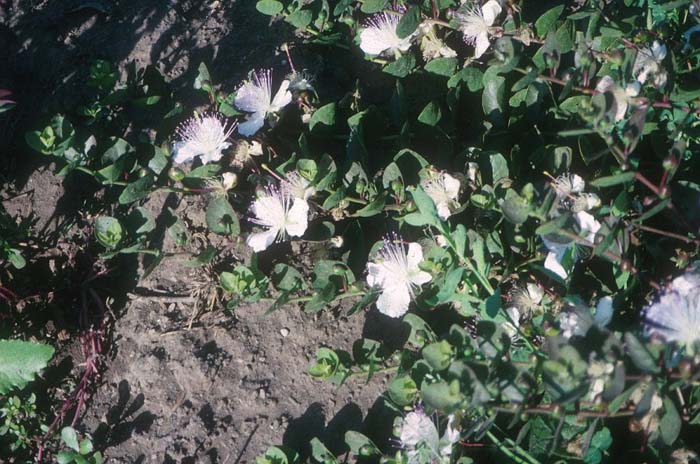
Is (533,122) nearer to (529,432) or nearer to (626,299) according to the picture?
(626,299)

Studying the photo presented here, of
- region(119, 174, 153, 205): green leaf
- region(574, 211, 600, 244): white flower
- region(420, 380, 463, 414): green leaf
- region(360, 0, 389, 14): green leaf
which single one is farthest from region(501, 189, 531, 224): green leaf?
region(119, 174, 153, 205): green leaf

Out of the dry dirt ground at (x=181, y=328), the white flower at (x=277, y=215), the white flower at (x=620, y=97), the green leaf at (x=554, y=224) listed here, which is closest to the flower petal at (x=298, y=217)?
the white flower at (x=277, y=215)

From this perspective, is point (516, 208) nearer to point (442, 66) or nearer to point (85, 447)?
point (442, 66)

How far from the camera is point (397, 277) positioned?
243 cm

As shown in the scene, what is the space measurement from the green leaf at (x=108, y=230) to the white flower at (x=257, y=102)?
62 cm

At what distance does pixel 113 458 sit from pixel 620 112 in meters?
2.32

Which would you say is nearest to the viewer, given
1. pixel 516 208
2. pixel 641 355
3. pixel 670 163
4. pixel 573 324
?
pixel 641 355

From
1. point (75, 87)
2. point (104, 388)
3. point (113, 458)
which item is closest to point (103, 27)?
point (75, 87)

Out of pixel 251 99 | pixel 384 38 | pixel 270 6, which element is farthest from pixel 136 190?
pixel 384 38

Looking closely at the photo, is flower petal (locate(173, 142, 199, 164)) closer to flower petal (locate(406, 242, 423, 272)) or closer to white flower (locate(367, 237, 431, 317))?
white flower (locate(367, 237, 431, 317))

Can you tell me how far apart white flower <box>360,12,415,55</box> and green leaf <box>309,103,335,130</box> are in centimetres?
29

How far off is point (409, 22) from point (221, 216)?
1.04 m

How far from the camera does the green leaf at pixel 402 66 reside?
2.66 meters

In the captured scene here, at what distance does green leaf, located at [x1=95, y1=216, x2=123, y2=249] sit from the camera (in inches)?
104
